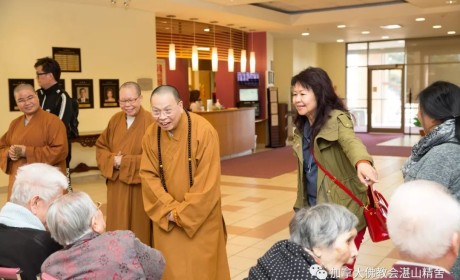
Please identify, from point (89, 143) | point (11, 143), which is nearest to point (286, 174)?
point (89, 143)

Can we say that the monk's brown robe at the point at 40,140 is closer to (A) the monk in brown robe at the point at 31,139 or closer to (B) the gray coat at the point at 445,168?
(A) the monk in brown robe at the point at 31,139

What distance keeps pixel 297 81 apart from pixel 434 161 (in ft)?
2.62

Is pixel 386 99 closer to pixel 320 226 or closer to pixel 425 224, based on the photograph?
pixel 320 226

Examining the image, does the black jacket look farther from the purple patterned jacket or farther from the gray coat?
the gray coat

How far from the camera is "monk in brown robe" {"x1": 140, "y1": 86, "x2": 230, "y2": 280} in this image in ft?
9.43

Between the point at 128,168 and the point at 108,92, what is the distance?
557cm

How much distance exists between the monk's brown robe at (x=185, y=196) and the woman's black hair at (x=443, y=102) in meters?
1.23

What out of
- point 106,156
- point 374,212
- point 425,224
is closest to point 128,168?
point 106,156

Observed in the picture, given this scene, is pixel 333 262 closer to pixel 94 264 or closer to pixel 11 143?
pixel 94 264

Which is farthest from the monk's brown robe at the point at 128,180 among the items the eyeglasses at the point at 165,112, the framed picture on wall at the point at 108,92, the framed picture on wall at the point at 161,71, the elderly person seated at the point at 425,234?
the framed picture on wall at the point at 161,71

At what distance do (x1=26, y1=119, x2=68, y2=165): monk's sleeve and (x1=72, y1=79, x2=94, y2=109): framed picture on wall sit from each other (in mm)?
4555

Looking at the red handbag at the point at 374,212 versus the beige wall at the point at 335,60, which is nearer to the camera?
the red handbag at the point at 374,212

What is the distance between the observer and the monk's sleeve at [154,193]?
2.92 m

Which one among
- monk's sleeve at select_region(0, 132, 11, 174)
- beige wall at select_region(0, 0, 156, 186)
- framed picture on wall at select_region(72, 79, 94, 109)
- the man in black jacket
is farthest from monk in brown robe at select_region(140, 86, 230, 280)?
framed picture on wall at select_region(72, 79, 94, 109)
